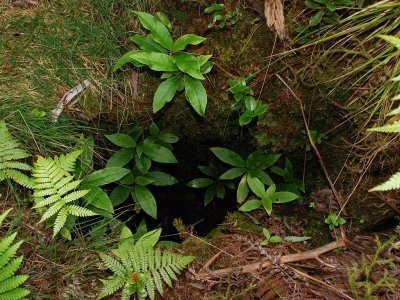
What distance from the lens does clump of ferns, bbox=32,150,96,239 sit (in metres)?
2.09

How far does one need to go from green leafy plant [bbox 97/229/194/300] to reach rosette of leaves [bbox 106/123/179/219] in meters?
0.55

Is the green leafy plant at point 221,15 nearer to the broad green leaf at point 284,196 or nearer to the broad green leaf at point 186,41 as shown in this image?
the broad green leaf at point 186,41

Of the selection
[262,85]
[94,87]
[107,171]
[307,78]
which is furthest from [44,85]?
[307,78]

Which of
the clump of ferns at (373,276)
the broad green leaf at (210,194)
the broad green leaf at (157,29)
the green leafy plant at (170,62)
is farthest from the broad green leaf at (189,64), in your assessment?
the clump of ferns at (373,276)

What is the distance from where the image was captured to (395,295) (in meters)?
1.97

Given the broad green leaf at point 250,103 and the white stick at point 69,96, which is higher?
the white stick at point 69,96

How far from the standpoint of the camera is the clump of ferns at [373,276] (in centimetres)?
195

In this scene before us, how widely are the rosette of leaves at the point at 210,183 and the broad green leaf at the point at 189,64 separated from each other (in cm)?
83

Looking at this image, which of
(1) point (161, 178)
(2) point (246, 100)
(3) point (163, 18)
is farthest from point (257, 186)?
(3) point (163, 18)

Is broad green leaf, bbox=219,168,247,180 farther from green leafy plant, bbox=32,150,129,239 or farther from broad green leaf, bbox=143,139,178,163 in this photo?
green leafy plant, bbox=32,150,129,239

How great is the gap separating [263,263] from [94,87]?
1.58 meters

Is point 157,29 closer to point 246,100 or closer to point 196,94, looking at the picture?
point 196,94

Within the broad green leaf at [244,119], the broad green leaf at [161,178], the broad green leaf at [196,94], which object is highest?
the broad green leaf at [196,94]

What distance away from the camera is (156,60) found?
2.44 meters
